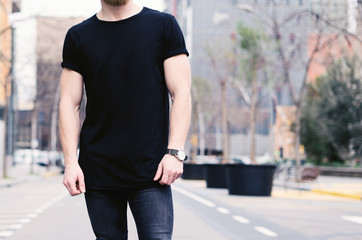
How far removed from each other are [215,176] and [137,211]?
24.9 meters

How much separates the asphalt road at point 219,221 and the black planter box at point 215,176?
8324mm

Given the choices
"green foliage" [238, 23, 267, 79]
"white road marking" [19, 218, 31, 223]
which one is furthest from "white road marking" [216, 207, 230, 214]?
"green foliage" [238, 23, 267, 79]

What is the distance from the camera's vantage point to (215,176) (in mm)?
28062

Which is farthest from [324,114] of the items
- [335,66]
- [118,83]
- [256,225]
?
[118,83]

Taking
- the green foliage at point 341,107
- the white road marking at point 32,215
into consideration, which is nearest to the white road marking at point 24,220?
the white road marking at point 32,215

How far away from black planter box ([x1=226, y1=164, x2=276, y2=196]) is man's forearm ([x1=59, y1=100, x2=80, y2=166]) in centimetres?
1826

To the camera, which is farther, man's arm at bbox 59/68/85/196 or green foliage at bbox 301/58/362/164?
green foliage at bbox 301/58/362/164

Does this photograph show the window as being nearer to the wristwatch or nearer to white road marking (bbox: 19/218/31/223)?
white road marking (bbox: 19/218/31/223)

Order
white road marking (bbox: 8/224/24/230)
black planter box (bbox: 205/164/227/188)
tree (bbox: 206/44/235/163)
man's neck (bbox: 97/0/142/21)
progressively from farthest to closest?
tree (bbox: 206/44/235/163) → black planter box (bbox: 205/164/227/188) → white road marking (bbox: 8/224/24/230) → man's neck (bbox: 97/0/142/21)

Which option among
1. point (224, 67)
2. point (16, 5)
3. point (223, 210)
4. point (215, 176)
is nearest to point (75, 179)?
point (223, 210)

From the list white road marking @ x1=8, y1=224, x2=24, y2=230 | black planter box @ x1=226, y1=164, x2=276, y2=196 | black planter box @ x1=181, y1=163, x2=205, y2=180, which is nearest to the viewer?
white road marking @ x1=8, y1=224, x2=24, y2=230

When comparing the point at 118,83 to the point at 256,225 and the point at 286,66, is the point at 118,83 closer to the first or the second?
the point at 256,225

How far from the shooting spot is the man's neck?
334 centimetres

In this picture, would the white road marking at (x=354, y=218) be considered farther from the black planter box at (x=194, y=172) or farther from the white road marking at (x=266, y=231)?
the black planter box at (x=194, y=172)
